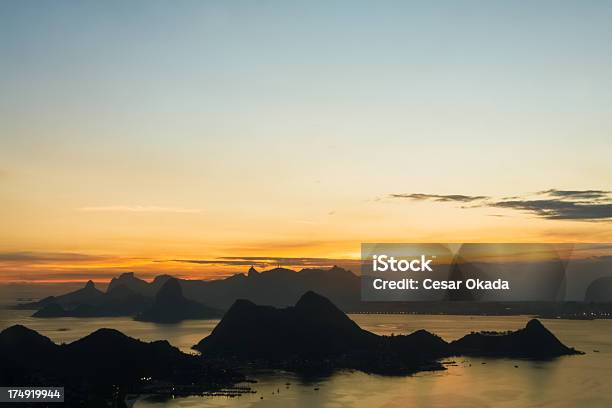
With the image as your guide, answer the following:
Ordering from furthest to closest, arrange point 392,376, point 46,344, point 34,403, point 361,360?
point 361,360
point 392,376
point 46,344
point 34,403

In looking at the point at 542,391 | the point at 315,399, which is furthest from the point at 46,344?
the point at 542,391

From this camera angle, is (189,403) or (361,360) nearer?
(189,403)

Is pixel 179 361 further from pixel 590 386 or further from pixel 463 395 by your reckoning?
pixel 590 386

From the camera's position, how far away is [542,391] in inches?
5856

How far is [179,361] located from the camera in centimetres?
15200

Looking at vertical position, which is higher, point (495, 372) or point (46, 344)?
point (46, 344)

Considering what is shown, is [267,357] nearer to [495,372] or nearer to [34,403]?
[495,372]

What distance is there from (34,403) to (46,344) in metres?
40.5

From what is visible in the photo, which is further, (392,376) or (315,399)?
(392,376)

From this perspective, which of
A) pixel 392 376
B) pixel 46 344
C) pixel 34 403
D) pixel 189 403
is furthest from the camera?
pixel 392 376

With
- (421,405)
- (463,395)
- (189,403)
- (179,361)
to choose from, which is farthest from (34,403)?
(463,395)

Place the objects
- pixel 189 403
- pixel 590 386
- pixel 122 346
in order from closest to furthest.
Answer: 1. pixel 189 403
2. pixel 122 346
3. pixel 590 386

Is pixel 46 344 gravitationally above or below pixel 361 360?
above

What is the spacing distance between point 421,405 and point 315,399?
75.1 ft
